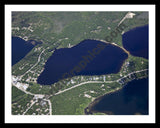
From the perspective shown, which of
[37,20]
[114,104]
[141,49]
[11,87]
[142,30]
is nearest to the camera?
[114,104]

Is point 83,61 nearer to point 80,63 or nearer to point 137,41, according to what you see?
point 80,63

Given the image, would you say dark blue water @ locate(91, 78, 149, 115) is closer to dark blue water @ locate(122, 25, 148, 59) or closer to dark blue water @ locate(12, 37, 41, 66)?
dark blue water @ locate(122, 25, 148, 59)

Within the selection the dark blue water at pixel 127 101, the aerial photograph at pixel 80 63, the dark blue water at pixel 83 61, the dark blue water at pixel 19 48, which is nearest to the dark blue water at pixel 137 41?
the aerial photograph at pixel 80 63

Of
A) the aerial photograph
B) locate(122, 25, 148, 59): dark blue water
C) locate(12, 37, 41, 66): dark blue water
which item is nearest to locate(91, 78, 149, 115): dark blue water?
the aerial photograph

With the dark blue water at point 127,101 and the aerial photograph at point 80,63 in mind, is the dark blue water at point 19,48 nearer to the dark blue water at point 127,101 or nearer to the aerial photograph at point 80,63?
the aerial photograph at point 80,63

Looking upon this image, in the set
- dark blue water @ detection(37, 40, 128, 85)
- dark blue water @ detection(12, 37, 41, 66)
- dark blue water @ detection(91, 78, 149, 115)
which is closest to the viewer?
dark blue water @ detection(91, 78, 149, 115)

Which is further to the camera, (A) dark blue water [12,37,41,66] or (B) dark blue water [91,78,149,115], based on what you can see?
(A) dark blue water [12,37,41,66]

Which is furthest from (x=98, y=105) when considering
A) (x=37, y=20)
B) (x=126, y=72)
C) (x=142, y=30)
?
(x=37, y=20)

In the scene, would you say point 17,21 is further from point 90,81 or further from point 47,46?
point 90,81
